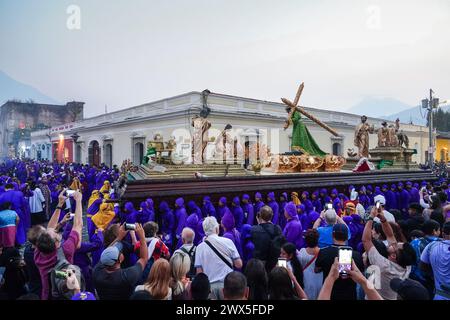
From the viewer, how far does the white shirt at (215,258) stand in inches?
139

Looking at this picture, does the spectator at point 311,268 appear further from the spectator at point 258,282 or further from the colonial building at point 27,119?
the colonial building at point 27,119

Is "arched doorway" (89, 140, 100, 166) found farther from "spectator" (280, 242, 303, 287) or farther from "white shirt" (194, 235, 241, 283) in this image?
"spectator" (280, 242, 303, 287)

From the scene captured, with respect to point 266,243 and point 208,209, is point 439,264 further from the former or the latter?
point 208,209

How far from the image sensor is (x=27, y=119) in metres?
43.8

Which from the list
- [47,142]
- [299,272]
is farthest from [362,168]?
[47,142]

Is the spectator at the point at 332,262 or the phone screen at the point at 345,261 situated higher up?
the phone screen at the point at 345,261

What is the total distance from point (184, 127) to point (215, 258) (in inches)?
599

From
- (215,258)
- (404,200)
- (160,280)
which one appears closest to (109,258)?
(160,280)

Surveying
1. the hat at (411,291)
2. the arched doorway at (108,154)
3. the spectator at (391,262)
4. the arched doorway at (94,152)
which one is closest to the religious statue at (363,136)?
the spectator at (391,262)

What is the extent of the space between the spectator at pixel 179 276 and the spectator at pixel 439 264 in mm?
2587

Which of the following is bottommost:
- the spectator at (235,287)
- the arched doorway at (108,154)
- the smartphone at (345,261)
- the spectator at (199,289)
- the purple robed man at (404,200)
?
the purple robed man at (404,200)

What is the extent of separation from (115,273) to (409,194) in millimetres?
9967
